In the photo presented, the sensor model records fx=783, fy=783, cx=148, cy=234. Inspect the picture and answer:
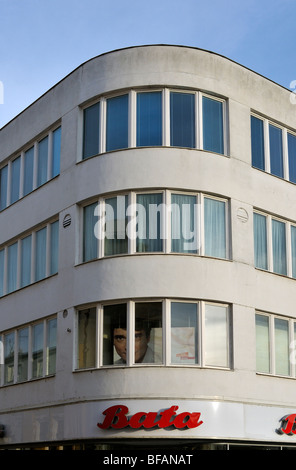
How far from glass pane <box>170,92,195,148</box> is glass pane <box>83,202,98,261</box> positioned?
10.3ft

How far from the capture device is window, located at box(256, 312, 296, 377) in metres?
23.3

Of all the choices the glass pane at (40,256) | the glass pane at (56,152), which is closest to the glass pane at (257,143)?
the glass pane at (56,152)

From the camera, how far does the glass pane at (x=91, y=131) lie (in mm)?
23906

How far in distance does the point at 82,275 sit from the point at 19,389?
512 centimetres

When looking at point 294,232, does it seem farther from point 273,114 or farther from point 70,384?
point 70,384

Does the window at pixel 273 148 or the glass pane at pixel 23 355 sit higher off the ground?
the window at pixel 273 148

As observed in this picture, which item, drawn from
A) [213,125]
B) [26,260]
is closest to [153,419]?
[26,260]

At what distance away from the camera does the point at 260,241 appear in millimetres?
24172

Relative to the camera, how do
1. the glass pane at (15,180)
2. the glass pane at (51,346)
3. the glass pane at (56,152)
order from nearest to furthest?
the glass pane at (51,346), the glass pane at (56,152), the glass pane at (15,180)

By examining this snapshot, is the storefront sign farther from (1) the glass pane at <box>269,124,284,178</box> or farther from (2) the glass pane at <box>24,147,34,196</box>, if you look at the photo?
(2) the glass pane at <box>24,147,34,196</box>

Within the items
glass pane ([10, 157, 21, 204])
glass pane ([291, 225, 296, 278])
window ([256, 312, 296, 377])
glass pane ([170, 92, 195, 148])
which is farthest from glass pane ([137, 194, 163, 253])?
glass pane ([10, 157, 21, 204])

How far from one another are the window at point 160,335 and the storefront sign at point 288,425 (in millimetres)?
2525

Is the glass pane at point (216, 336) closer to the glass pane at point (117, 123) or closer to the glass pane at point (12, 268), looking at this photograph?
the glass pane at point (117, 123)
